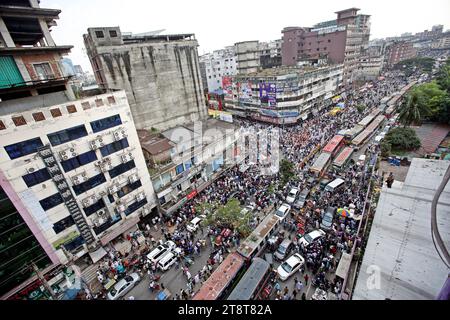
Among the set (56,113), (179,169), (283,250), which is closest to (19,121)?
(56,113)

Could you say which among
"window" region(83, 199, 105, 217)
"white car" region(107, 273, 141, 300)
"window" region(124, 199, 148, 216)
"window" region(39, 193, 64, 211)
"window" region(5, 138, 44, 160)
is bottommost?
"white car" region(107, 273, 141, 300)

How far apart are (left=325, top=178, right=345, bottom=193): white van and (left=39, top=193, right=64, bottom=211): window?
26.3 m

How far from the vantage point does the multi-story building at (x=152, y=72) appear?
27219 mm

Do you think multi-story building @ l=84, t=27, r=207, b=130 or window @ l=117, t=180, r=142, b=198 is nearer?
window @ l=117, t=180, r=142, b=198

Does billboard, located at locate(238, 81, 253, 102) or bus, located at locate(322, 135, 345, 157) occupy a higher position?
billboard, located at locate(238, 81, 253, 102)

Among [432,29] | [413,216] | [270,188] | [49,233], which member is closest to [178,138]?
[270,188]

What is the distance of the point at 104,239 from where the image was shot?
20094 mm

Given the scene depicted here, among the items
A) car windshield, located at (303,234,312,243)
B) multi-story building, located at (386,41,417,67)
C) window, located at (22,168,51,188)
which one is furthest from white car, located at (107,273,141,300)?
multi-story building, located at (386,41,417,67)

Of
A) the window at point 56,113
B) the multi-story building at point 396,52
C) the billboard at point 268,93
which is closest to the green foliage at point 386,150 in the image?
the billboard at point 268,93

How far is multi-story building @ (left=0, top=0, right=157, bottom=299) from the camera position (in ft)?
49.3

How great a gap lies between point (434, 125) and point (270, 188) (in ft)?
104

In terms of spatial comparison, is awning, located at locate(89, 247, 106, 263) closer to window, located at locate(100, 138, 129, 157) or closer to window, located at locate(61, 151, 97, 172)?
window, located at locate(61, 151, 97, 172)

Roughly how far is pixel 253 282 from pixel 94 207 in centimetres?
1496

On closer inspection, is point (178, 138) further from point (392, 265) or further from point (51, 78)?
point (392, 265)
